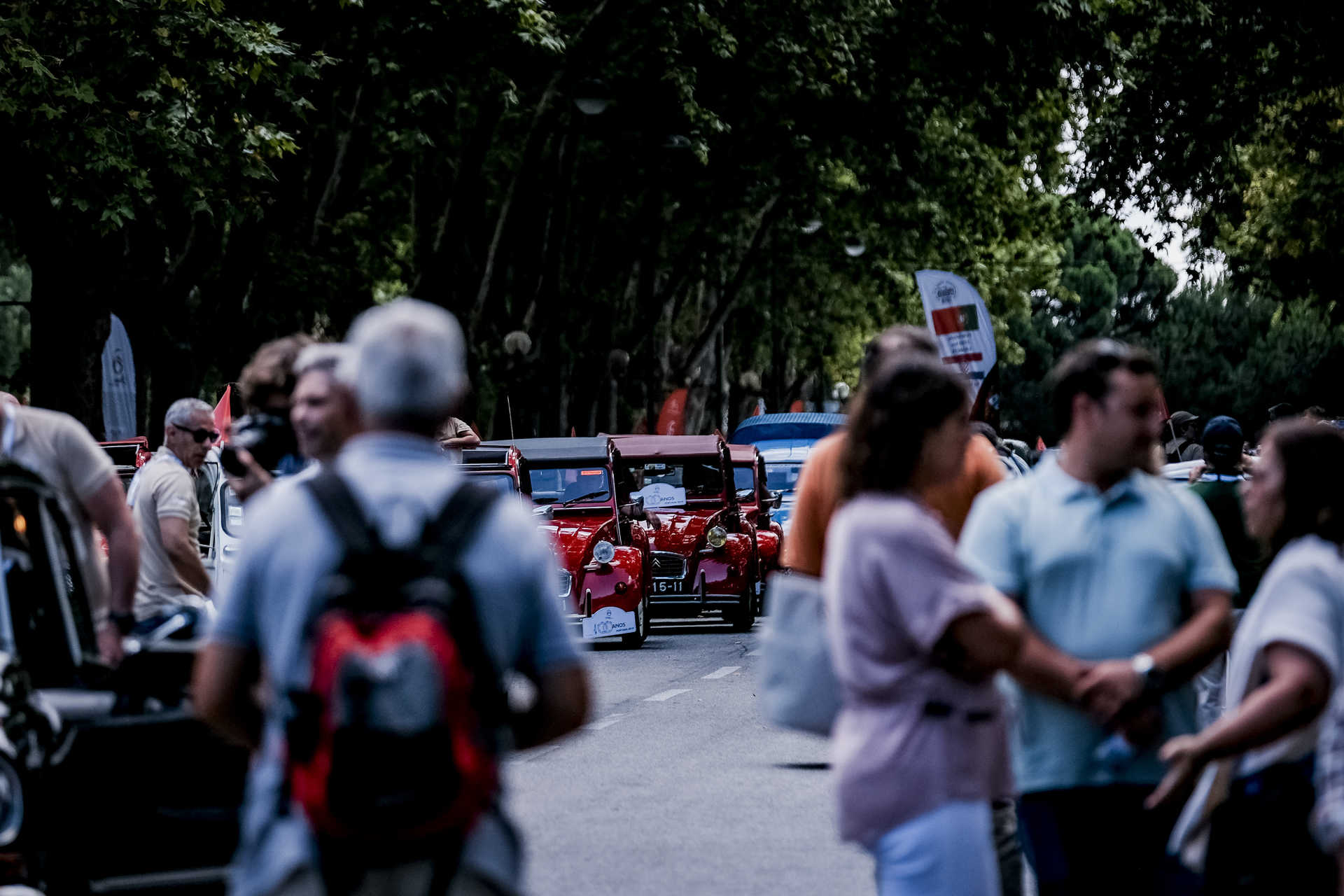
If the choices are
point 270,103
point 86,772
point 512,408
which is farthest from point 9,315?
point 86,772

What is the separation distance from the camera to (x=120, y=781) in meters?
5.35

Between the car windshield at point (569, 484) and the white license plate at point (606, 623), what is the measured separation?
1404mm

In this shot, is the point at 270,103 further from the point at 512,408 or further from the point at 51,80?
the point at 512,408

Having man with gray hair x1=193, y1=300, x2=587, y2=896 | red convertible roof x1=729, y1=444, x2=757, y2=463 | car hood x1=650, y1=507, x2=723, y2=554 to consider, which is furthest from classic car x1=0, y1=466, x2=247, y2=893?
red convertible roof x1=729, y1=444, x2=757, y2=463

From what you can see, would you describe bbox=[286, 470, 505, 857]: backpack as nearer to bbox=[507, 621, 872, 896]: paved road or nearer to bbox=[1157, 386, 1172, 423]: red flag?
bbox=[1157, 386, 1172, 423]: red flag

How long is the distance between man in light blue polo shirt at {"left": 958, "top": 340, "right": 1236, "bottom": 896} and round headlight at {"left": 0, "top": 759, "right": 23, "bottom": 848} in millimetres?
2208

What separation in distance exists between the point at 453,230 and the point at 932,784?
79.0ft

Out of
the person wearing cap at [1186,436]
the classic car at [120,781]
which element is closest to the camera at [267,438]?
the classic car at [120,781]

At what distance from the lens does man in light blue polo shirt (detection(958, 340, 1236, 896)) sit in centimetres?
448

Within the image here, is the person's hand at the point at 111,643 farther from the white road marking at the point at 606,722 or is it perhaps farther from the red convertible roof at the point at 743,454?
the red convertible roof at the point at 743,454

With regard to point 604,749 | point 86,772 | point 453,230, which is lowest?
point 604,749

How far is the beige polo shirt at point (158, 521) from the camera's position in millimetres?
8383

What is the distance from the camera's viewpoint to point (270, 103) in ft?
70.3

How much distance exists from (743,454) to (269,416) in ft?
62.3
